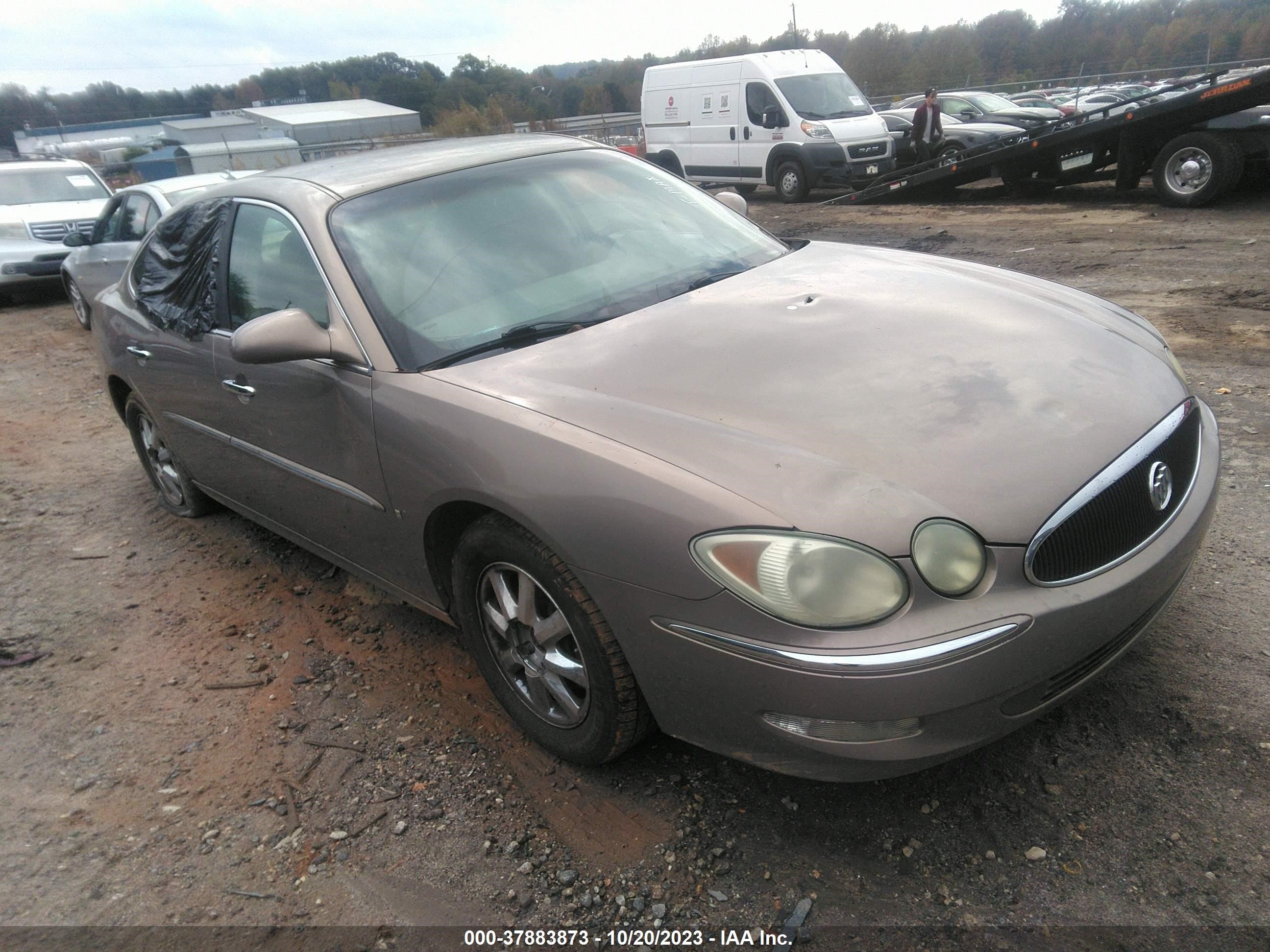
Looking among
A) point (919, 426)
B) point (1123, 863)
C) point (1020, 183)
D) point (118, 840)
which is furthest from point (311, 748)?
point (1020, 183)

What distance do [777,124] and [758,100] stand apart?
616 mm

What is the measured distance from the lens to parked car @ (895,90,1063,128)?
619 inches

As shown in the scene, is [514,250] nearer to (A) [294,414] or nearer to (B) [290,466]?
(A) [294,414]

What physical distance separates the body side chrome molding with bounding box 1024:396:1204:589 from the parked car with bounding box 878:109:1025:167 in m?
13.1

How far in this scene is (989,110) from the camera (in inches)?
642

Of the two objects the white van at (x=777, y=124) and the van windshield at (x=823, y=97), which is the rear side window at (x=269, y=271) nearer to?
the white van at (x=777, y=124)

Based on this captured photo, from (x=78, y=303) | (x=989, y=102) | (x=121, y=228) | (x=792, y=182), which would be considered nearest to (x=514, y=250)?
(x=121, y=228)

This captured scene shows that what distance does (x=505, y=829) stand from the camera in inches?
91.8

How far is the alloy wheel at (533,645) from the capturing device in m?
2.33

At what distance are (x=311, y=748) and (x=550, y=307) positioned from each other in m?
1.63

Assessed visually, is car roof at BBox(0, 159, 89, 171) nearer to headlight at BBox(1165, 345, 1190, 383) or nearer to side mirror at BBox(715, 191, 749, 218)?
side mirror at BBox(715, 191, 749, 218)

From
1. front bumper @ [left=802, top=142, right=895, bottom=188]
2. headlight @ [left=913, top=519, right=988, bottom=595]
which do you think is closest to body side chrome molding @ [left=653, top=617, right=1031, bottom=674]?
headlight @ [left=913, top=519, right=988, bottom=595]

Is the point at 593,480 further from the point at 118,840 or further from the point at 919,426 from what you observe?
the point at 118,840

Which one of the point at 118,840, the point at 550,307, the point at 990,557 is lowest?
the point at 118,840
